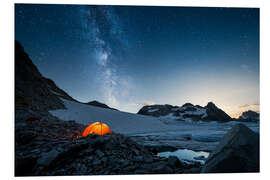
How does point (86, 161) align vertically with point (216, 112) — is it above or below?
above

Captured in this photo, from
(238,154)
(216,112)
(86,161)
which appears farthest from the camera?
(216,112)

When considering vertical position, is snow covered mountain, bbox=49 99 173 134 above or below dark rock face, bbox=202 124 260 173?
below

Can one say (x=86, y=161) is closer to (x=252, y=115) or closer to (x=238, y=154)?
(x=238, y=154)

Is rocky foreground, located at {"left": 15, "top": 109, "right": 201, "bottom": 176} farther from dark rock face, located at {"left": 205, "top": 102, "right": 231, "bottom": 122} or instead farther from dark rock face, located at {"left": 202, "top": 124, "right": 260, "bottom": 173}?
dark rock face, located at {"left": 205, "top": 102, "right": 231, "bottom": 122}

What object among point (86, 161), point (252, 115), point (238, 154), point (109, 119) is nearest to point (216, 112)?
point (109, 119)

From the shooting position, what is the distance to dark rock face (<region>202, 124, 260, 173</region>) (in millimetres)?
2088

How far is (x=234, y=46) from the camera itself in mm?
4605

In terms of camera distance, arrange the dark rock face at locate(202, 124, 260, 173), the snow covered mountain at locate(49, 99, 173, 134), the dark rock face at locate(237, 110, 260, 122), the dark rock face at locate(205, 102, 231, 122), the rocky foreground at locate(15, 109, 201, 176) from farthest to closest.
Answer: the snow covered mountain at locate(49, 99, 173, 134) < the dark rock face at locate(205, 102, 231, 122) < the dark rock face at locate(237, 110, 260, 122) < the rocky foreground at locate(15, 109, 201, 176) < the dark rock face at locate(202, 124, 260, 173)

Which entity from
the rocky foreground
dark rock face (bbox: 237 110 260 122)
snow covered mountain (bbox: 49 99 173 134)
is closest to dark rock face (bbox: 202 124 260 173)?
the rocky foreground

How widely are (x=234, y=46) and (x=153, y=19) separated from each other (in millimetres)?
2647

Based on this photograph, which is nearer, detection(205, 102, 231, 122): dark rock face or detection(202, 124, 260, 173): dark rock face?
detection(202, 124, 260, 173): dark rock face

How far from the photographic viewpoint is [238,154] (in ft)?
6.78
